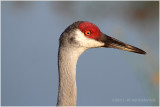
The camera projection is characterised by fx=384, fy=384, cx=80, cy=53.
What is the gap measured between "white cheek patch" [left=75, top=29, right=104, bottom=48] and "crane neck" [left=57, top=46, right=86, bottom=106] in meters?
0.11

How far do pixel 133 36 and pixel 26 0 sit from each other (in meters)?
3.18

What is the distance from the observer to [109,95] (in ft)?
21.6

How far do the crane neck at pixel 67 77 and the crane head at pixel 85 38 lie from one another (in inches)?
3.4

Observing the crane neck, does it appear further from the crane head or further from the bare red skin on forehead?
the bare red skin on forehead

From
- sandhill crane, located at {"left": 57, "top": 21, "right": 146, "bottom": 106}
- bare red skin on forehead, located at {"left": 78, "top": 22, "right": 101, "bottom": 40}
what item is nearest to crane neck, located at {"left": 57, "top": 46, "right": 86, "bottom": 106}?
sandhill crane, located at {"left": 57, "top": 21, "right": 146, "bottom": 106}

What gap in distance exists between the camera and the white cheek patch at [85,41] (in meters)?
4.02

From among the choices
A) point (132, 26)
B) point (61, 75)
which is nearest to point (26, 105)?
point (61, 75)

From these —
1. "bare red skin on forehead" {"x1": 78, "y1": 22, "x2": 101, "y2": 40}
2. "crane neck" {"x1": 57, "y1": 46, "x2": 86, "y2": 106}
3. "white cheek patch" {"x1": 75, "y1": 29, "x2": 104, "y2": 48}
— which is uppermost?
"bare red skin on forehead" {"x1": 78, "y1": 22, "x2": 101, "y2": 40}

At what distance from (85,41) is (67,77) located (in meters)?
0.45

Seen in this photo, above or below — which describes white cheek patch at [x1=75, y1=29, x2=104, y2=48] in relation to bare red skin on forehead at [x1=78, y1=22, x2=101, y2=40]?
below

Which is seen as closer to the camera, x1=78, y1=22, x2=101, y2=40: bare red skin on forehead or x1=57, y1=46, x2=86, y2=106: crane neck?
x1=57, y1=46, x2=86, y2=106: crane neck

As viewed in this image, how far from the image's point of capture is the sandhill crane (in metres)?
3.85

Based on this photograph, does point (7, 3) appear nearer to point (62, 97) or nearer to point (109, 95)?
point (109, 95)

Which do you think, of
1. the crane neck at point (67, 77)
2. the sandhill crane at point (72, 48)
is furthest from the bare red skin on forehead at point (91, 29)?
the crane neck at point (67, 77)
